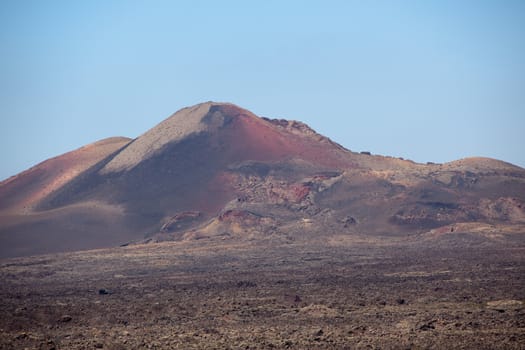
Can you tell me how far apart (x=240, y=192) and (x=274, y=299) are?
59.1 meters

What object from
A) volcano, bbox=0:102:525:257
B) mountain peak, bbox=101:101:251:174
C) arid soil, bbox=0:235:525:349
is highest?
mountain peak, bbox=101:101:251:174

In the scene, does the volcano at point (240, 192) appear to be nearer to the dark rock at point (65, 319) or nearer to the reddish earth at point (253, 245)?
the reddish earth at point (253, 245)

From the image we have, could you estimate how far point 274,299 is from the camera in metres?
40.6

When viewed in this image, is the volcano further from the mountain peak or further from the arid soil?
the arid soil

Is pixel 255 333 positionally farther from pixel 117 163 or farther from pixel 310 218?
pixel 117 163

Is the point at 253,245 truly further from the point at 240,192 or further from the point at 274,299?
the point at 274,299

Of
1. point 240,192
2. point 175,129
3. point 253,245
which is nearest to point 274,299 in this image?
point 253,245

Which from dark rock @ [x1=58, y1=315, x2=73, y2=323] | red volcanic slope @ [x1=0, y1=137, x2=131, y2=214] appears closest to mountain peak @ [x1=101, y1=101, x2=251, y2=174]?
red volcanic slope @ [x1=0, y1=137, x2=131, y2=214]

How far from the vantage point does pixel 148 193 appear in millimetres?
104188

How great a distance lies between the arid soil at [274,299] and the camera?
2839 cm

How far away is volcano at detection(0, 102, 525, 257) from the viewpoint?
8625 centimetres

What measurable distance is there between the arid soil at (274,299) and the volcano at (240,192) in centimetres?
1206

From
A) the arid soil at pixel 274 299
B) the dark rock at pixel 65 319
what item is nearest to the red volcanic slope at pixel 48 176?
the arid soil at pixel 274 299

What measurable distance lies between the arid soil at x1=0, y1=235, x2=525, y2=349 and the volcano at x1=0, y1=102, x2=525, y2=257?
39.6 ft
